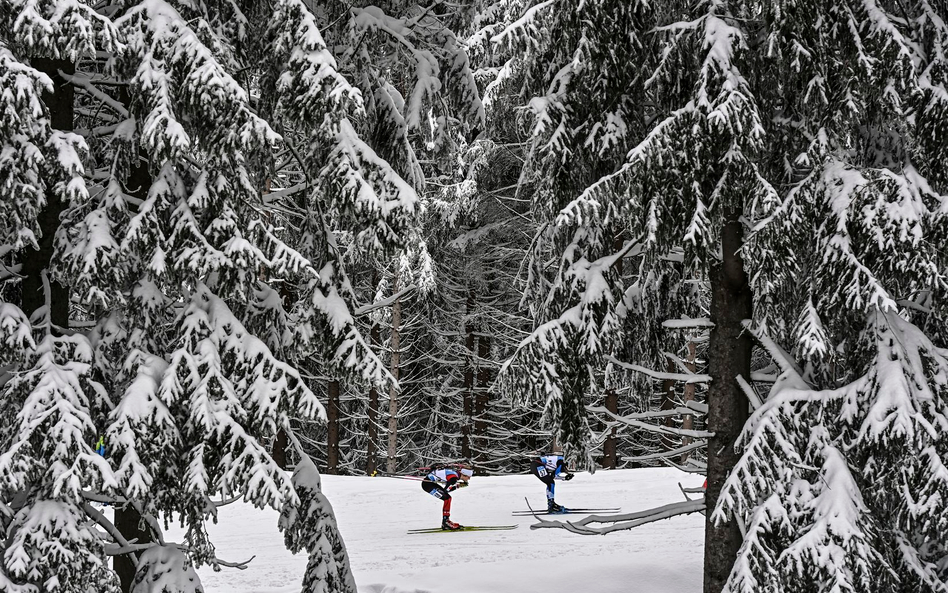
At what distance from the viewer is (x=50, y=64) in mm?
6930

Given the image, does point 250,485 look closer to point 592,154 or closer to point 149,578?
point 149,578

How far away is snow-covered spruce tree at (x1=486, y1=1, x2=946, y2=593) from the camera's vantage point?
18.6 feet

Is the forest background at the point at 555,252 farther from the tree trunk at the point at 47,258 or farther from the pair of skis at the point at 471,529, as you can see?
the pair of skis at the point at 471,529

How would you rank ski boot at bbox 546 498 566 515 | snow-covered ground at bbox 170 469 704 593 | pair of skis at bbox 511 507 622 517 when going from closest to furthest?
snow-covered ground at bbox 170 469 704 593, ski boot at bbox 546 498 566 515, pair of skis at bbox 511 507 622 517

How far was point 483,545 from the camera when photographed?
14.3 m

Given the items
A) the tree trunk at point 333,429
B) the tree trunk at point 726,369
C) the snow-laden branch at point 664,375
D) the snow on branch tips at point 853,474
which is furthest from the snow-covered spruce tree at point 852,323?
the tree trunk at point 333,429

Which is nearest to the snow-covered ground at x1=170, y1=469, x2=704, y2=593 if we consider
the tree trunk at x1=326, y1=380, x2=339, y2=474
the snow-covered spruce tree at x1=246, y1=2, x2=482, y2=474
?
the snow-covered spruce tree at x1=246, y1=2, x2=482, y2=474

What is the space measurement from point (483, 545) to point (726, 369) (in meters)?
7.96

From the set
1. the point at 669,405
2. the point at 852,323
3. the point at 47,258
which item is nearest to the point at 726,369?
the point at 852,323

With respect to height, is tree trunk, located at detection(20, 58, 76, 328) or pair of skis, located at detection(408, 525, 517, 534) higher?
tree trunk, located at detection(20, 58, 76, 328)

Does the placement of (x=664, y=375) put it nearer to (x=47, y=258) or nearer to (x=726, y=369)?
(x=726, y=369)

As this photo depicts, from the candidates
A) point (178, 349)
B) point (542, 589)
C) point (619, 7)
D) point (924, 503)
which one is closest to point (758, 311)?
point (924, 503)

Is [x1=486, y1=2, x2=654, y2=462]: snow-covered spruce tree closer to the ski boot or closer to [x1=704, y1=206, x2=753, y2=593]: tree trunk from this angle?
[x1=704, y1=206, x2=753, y2=593]: tree trunk

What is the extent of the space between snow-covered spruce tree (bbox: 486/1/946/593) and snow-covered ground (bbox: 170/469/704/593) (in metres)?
4.24
